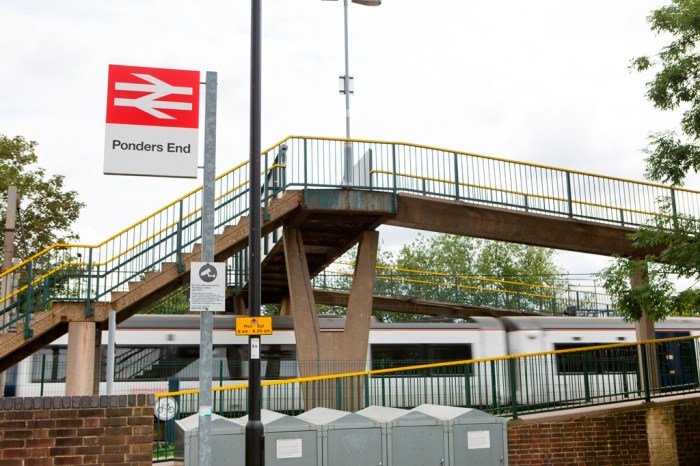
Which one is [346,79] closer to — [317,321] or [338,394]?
[317,321]

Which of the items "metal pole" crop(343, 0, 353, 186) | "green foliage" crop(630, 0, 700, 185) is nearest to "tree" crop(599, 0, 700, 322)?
"green foliage" crop(630, 0, 700, 185)

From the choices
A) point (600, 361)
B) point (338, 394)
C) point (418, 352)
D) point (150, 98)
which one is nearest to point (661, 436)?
point (600, 361)

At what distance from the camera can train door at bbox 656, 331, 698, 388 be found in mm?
16375

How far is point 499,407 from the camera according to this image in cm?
1504

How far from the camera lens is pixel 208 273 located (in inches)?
351

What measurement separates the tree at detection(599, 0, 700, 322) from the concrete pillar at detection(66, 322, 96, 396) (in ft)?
34.5

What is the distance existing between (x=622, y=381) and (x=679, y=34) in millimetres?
6978

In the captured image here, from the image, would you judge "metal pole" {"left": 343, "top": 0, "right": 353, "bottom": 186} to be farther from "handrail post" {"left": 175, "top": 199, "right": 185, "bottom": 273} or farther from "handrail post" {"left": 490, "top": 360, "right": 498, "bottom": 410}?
"handrail post" {"left": 490, "top": 360, "right": 498, "bottom": 410}

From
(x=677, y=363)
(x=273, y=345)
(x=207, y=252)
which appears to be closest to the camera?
(x=207, y=252)

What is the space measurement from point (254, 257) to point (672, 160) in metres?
8.53

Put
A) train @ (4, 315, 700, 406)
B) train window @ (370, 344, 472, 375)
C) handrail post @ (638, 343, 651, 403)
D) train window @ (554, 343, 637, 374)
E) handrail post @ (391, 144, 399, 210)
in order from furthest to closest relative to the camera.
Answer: train window @ (370, 344, 472, 375) < train @ (4, 315, 700, 406) < handrail post @ (391, 144, 399, 210) < train window @ (554, 343, 637, 374) < handrail post @ (638, 343, 651, 403)

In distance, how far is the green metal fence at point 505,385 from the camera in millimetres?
15141

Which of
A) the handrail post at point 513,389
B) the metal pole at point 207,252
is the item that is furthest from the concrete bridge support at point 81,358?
the handrail post at point 513,389

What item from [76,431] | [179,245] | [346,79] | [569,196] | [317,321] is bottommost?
[76,431]
